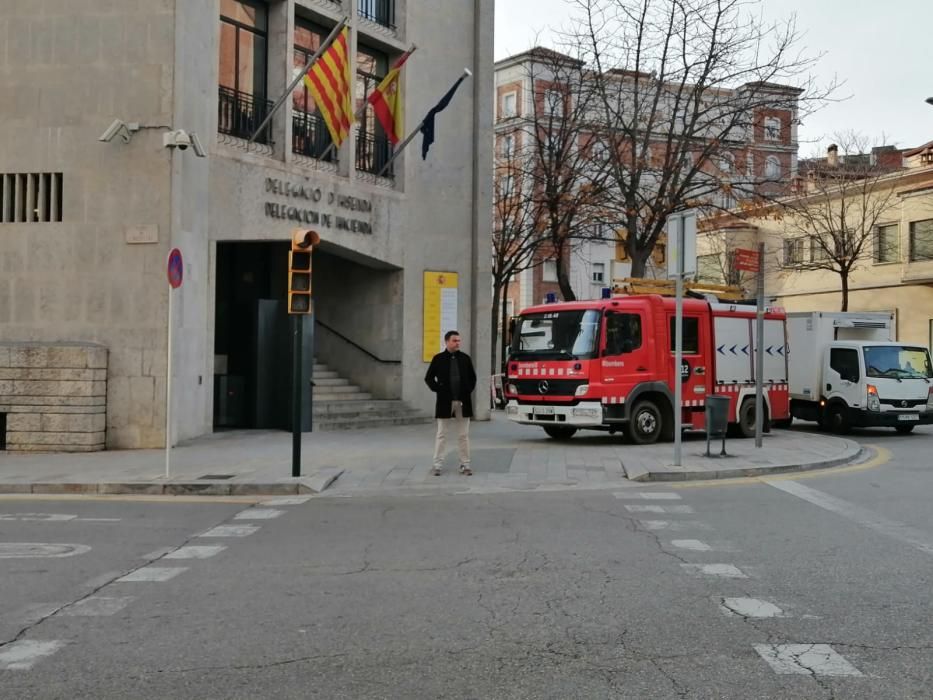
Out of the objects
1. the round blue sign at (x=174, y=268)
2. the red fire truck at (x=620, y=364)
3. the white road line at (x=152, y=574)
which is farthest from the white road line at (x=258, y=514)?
the red fire truck at (x=620, y=364)


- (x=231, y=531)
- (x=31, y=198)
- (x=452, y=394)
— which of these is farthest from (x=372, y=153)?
(x=231, y=531)

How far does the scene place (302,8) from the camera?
19609 millimetres

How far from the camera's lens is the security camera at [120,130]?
1520cm

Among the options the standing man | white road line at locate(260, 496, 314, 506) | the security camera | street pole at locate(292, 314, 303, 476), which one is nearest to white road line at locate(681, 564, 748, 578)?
white road line at locate(260, 496, 314, 506)

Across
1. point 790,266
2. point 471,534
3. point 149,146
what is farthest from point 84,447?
point 790,266

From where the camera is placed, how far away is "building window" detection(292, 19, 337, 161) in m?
19.8

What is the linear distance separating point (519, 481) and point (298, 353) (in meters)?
3.20

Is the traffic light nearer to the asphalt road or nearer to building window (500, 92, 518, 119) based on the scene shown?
the asphalt road

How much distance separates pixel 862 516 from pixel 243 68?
14227 millimetres

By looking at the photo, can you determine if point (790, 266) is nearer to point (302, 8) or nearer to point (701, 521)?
point (302, 8)

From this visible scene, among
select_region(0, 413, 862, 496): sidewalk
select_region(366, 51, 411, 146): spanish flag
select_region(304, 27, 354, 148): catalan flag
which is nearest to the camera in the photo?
select_region(0, 413, 862, 496): sidewalk

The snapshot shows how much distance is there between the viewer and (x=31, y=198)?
619 inches

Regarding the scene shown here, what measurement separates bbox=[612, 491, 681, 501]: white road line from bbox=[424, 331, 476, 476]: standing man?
7.83 ft

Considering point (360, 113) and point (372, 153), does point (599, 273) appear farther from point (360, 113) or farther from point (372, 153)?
point (360, 113)
